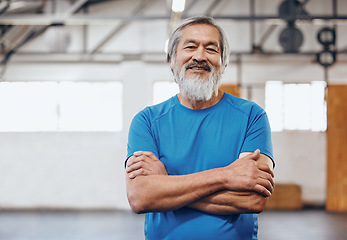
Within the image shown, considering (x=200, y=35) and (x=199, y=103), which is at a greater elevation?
(x=200, y=35)

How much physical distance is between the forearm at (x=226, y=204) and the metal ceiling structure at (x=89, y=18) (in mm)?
4148

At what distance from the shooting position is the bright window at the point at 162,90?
8578 mm

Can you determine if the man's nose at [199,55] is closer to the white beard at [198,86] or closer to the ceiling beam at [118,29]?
the white beard at [198,86]

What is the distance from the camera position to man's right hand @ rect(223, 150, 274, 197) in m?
1.48

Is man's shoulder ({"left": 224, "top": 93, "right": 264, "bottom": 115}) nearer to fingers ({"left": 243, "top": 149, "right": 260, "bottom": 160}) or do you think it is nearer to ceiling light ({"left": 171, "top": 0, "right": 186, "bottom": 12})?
fingers ({"left": 243, "top": 149, "right": 260, "bottom": 160})

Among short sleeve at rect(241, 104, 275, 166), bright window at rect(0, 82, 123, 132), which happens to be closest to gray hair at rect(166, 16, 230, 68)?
short sleeve at rect(241, 104, 275, 166)

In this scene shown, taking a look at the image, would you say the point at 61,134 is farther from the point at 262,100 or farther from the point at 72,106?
the point at 262,100

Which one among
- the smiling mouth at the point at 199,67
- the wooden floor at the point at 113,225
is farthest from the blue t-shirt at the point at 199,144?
the wooden floor at the point at 113,225

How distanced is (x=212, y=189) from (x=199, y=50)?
22.2 inches

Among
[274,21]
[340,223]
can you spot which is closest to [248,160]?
[274,21]

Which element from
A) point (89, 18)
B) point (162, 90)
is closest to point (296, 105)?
point (162, 90)

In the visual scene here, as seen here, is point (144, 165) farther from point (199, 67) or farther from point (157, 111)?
point (199, 67)

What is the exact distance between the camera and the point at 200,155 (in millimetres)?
1534

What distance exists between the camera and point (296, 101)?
870 centimetres
